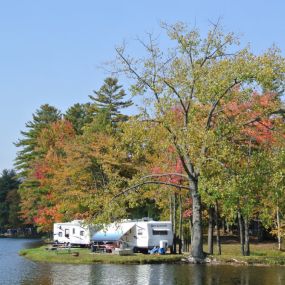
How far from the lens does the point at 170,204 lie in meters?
43.6

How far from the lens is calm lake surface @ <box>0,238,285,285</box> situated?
2348 centimetres

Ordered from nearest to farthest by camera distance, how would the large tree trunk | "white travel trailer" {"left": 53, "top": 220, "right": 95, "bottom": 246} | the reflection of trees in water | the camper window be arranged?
the reflection of trees in water < the large tree trunk < the camper window < "white travel trailer" {"left": 53, "top": 220, "right": 95, "bottom": 246}

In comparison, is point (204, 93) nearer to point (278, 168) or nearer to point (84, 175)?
point (278, 168)

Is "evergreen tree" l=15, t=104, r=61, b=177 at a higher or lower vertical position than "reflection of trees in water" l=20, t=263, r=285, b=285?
higher

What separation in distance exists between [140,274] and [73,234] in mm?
22885

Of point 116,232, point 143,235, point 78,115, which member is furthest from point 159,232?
point 78,115

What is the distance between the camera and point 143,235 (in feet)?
133

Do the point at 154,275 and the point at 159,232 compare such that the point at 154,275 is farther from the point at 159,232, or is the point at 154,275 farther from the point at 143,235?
the point at 143,235

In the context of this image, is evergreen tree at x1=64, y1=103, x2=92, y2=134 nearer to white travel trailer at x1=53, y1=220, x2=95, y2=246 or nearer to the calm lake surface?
white travel trailer at x1=53, y1=220, x2=95, y2=246

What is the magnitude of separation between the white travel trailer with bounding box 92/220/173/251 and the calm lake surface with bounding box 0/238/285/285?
8.51 meters

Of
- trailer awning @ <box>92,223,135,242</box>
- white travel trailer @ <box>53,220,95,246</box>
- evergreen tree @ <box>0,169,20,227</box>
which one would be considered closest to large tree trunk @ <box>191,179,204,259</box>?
trailer awning @ <box>92,223,135,242</box>

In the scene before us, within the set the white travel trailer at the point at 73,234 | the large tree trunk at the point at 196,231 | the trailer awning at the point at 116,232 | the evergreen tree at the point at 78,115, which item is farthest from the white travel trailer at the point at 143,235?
the evergreen tree at the point at 78,115

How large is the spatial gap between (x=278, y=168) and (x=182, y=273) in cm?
774

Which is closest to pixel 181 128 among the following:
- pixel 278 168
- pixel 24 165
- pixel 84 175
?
pixel 278 168
